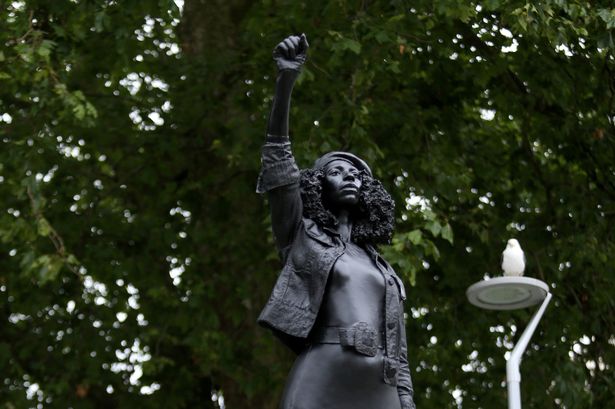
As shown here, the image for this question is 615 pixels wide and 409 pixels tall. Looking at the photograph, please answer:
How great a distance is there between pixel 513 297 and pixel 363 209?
5.34 m

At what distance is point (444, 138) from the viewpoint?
49.6 ft

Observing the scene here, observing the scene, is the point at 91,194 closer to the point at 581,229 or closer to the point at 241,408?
the point at 241,408

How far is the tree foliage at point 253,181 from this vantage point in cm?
1391

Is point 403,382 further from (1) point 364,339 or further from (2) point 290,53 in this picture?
(2) point 290,53

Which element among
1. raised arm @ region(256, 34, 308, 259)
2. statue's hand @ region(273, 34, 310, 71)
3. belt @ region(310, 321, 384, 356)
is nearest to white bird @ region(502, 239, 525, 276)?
raised arm @ region(256, 34, 308, 259)

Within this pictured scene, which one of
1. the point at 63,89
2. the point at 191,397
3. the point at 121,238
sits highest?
the point at 63,89

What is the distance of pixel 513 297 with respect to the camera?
1205 centimetres

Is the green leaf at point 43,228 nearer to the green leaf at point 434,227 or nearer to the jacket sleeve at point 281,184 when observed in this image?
the green leaf at point 434,227

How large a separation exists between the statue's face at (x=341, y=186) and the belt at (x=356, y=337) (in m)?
0.68

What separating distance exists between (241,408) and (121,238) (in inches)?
88.4

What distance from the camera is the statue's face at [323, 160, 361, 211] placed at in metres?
6.85

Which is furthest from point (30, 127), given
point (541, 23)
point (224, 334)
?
point (541, 23)

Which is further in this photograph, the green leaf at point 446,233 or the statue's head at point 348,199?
the green leaf at point 446,233

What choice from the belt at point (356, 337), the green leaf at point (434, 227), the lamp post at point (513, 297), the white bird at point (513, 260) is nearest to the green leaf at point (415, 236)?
the green leaf at point (434, 227)
